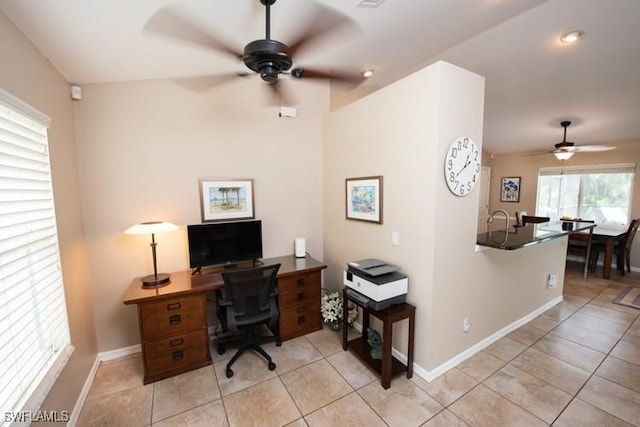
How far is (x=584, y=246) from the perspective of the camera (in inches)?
179

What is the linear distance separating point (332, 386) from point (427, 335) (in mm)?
863

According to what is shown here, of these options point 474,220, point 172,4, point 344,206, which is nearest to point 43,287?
point 172,4

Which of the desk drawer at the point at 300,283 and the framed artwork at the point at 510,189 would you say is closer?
the desk drawer at the point at 300,283

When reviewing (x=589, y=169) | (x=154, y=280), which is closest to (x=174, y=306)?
(x=154, y=280)

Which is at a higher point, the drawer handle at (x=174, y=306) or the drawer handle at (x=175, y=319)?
the drawer handle at (x=174, y=306)

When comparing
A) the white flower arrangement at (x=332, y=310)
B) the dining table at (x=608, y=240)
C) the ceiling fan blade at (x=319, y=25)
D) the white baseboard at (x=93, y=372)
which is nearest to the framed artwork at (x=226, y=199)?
the white flower arrangement at (x=332, y=310)

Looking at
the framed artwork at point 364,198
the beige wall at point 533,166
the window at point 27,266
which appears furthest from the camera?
the beige wall at point 533,166

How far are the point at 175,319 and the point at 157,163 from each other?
1.45m

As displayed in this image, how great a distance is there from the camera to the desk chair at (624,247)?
14.1ft

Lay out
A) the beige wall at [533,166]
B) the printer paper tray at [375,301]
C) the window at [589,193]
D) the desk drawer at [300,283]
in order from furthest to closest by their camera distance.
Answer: the window at [589,193] → the beige wall at [533,166] → the desk drawer at [300,283] → the printer paper tray at [375,301]

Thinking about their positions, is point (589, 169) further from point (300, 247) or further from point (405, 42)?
point (300, 247)

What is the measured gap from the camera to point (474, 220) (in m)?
2.30

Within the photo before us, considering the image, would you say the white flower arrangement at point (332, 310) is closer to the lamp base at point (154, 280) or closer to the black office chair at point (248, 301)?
the black office chair at point (248, 301)

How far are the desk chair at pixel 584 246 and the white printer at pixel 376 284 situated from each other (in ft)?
13.6
